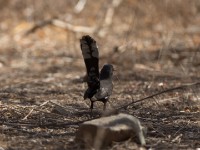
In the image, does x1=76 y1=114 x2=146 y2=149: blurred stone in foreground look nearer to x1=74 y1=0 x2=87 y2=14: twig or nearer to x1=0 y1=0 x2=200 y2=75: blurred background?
x1=0 y1=0 x2=200 y2=75: blurred background

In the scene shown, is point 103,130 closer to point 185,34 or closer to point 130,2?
point 185,34

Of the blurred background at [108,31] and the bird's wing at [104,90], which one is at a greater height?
the blurred background at [108,31]

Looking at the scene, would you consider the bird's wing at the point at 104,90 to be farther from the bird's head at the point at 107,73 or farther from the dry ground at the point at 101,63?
the dry ground at the point at 101,63

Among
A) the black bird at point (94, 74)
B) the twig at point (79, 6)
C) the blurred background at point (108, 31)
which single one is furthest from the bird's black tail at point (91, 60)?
the twig at point (79, 6)

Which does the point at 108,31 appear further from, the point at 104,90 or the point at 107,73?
the point at 104,90

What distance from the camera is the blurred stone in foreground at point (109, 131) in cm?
346

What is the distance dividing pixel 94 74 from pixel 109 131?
740 mm

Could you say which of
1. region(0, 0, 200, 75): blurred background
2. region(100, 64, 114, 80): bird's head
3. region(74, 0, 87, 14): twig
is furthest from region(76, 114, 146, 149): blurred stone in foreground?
region(74, 0, 87, 14): twig

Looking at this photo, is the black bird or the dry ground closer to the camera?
the black bird

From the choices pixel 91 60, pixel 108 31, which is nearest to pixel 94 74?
pixel 91 60

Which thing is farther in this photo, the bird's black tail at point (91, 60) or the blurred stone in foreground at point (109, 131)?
the bird's black tail at point (91, 60)

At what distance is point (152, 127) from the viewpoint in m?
4.08

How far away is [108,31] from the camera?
31.7ft

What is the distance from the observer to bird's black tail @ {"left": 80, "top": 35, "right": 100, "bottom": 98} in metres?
3.91
